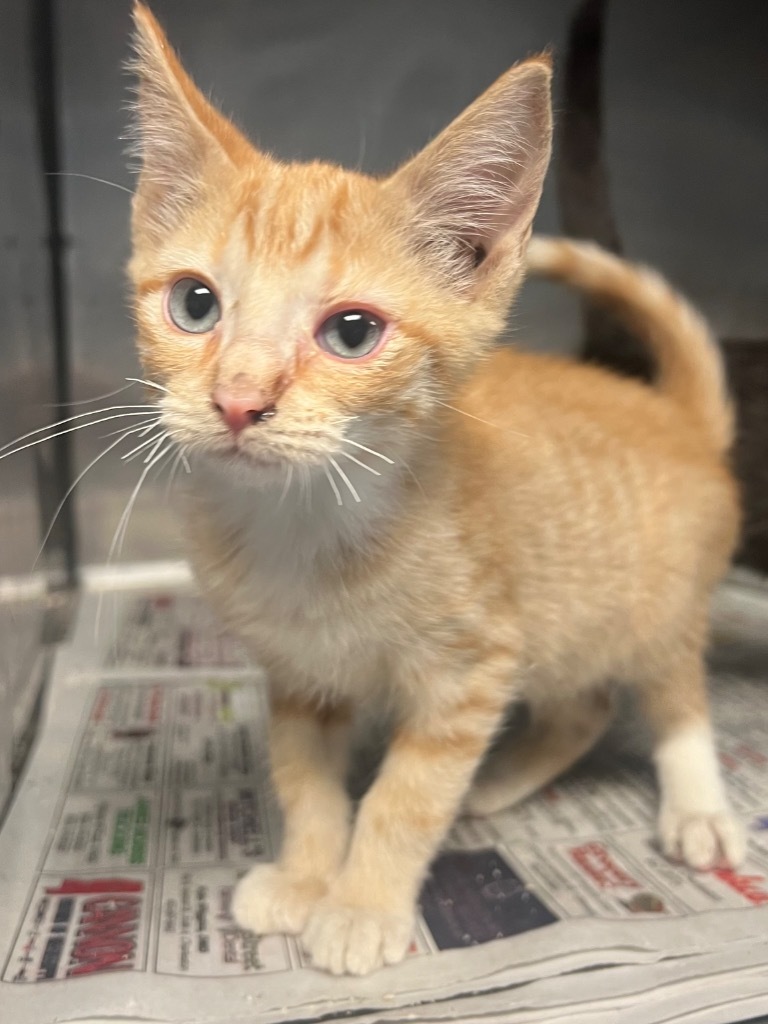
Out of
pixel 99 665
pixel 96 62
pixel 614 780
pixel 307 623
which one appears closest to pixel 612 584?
pixel 614 780

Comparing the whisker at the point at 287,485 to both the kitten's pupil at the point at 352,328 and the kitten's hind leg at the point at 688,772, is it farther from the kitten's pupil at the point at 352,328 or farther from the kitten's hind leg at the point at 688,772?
the kitten's hind leg at the point at 688,772

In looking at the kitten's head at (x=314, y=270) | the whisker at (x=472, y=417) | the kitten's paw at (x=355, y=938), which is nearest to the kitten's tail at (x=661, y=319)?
the whisker at (x=472, y=417)

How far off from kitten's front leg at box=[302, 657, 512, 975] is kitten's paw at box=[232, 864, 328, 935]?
0.02 m

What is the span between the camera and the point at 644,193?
4.68 feet

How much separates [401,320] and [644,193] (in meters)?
0.94

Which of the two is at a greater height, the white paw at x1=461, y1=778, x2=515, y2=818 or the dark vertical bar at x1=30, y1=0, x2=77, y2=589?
the dark vertical bar at x1=30, y1=0, x2=77, y2=589

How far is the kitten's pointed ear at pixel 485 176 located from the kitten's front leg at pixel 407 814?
14.9 inches

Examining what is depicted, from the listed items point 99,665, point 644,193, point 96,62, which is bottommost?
point 99,665

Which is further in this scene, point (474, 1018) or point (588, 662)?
point (588, 662)

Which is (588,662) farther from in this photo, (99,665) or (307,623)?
(99,665)

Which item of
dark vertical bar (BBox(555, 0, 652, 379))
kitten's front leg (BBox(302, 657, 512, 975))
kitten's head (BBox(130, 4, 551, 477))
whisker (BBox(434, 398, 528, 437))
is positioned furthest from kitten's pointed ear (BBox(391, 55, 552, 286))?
dark vertical bar (BBox(555, 0, 652, 379))

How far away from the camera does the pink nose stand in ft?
1.91

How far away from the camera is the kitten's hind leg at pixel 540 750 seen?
991 mm

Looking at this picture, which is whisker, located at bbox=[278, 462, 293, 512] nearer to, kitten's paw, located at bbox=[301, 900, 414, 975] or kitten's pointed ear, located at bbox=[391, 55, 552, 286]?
kitten's pointed ear, located at bbox=[391, 55, 552, 286]
